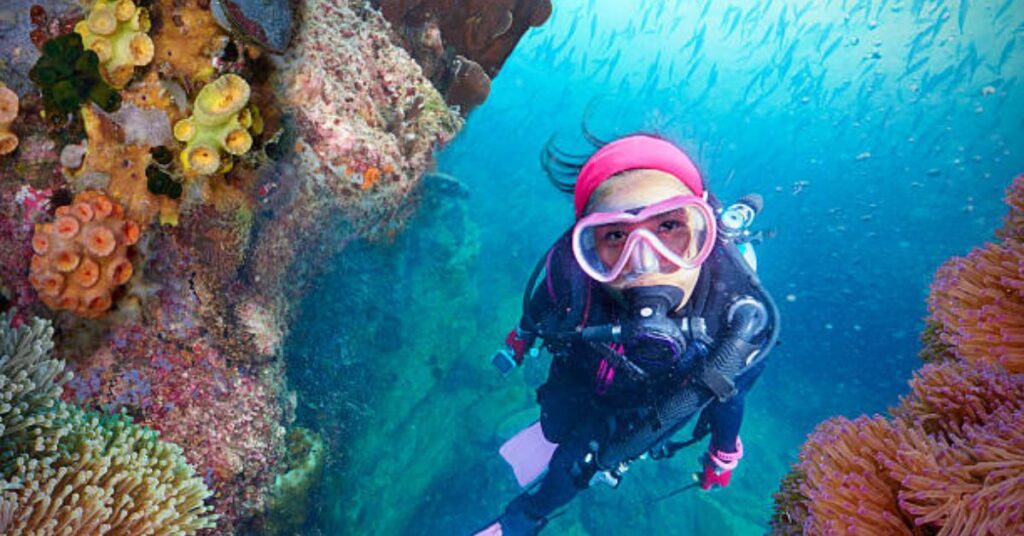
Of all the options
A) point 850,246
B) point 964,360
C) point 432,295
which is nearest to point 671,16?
point 850,246

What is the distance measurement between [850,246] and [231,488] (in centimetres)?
3277

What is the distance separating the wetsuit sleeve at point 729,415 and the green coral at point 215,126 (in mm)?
3509

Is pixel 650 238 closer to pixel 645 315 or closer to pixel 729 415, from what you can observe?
pixel 645 315

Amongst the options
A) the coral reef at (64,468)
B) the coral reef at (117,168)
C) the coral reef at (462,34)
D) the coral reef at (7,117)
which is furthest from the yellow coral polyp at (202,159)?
the coral reef at (462,34)

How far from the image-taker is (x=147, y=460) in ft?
7.43

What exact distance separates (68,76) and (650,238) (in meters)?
3.11

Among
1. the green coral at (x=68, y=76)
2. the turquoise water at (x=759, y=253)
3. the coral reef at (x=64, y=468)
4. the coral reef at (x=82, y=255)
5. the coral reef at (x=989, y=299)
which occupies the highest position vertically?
the coral reef at (x=989, y=299)

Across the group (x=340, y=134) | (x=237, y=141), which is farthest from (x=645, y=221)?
(x=237, y=141)

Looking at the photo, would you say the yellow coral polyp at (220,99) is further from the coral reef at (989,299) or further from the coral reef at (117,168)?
the coral reef at (989,299)

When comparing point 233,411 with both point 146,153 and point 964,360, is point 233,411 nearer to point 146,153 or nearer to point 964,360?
point 146,153

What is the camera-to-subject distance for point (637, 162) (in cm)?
336

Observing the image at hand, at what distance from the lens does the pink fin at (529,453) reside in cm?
493

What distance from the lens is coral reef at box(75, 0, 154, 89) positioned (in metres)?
2.32

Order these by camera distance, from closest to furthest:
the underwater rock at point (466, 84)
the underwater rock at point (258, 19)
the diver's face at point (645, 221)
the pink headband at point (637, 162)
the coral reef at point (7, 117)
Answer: the coral reef at point (7, 117)
the underwater rock at point (258, 19)
the diver's face at point (645, 221)
the pink headband at point (637, 162)
the underwater rock at point (466, 84)
